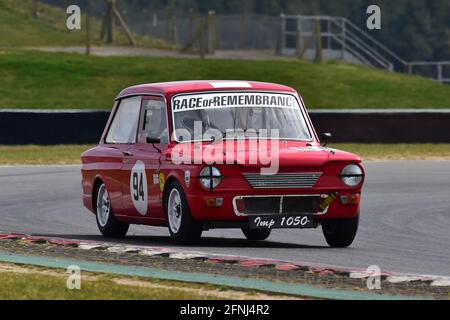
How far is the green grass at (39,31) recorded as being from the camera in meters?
47.7

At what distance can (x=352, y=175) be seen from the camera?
12.7 metres

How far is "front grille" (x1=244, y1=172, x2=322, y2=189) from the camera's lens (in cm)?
1234

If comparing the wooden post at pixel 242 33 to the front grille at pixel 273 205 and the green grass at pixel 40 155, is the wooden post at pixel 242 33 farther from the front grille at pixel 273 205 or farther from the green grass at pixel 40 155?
the front grille at pixel 273 205

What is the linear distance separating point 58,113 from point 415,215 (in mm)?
13381

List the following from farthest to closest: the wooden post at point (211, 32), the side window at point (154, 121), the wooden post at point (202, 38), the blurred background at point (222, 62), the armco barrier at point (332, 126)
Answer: the wooden post at point (202, 38), the wooden post at point (211, 32), the blurred background at point (222, 62), the armco barrier at point (332, 126), the side window at point (154, 121)

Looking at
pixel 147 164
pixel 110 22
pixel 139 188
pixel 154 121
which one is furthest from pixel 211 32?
pixel 147 164

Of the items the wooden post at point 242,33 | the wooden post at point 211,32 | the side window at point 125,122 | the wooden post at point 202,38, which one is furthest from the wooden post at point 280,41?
the side window at point 125,122

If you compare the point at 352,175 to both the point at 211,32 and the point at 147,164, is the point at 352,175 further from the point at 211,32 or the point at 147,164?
the point at 211,32

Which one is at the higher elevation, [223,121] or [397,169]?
[223,121]

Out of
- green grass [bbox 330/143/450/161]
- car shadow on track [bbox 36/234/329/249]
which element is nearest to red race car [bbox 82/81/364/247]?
car shadow on track [bbox 36/234/329/249]

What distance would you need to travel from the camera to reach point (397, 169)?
25125 millimetres

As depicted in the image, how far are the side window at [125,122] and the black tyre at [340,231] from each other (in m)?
2.11
